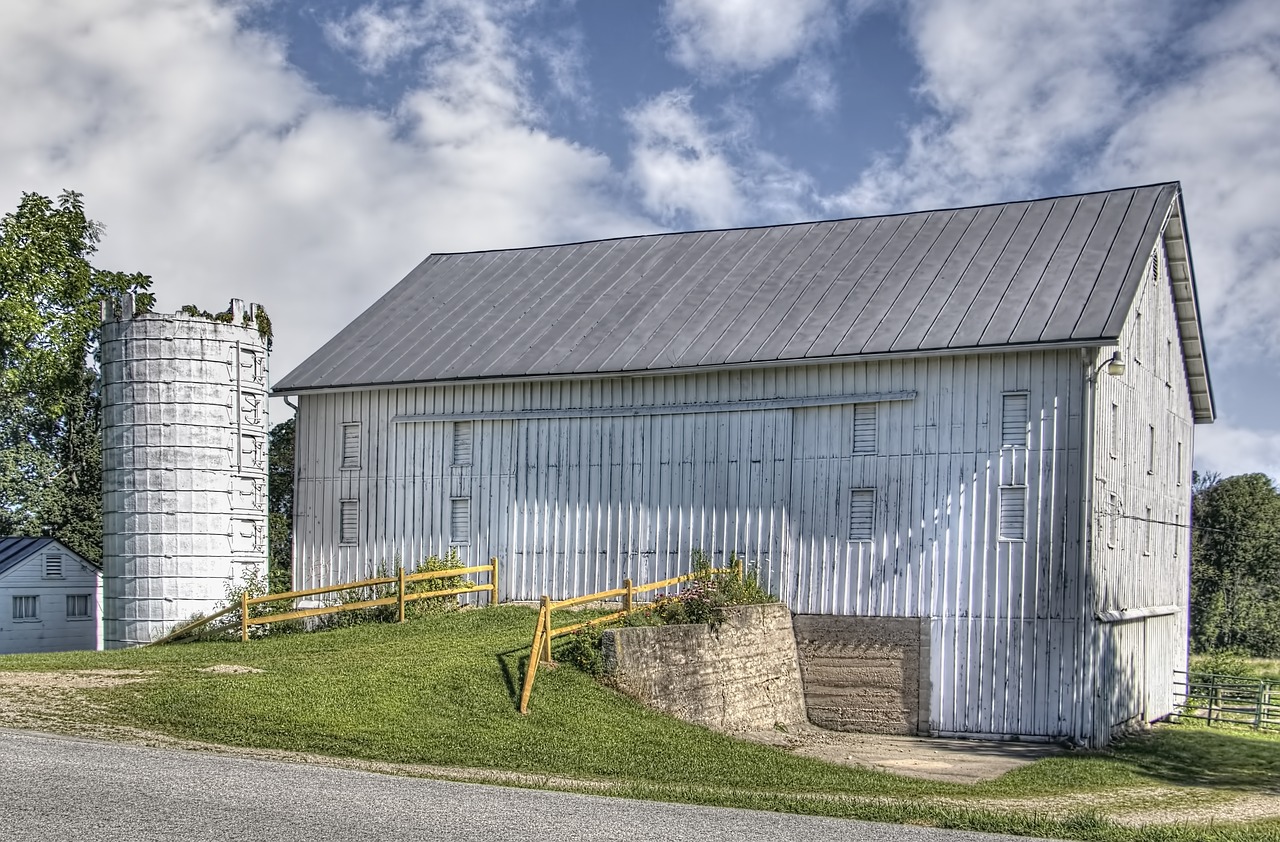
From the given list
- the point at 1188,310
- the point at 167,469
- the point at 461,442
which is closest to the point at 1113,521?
the point at 1188,310

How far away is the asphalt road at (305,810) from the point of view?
11.7m

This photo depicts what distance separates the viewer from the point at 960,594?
82.5 feet

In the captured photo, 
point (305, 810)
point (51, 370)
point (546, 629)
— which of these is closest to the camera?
point (305, 810)

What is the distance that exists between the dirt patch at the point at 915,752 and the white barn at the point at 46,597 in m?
27.0

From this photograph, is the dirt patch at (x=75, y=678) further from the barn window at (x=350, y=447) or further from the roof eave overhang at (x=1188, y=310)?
the roof eave overhang at (x=1188, y=310)

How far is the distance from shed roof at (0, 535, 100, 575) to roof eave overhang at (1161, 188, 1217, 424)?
33.0m

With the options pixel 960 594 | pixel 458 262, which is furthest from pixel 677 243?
pixel 960 594

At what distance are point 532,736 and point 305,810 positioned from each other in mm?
5821

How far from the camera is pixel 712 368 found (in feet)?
90.0

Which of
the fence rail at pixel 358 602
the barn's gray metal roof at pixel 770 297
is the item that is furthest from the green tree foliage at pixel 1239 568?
the fence rail at pixel 358 602

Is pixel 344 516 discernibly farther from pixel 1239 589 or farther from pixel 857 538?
pixel 1239 589

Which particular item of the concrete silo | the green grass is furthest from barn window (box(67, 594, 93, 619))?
the green grass

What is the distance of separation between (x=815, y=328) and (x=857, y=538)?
433 cm

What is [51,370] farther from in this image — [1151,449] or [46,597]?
[1151,449]
